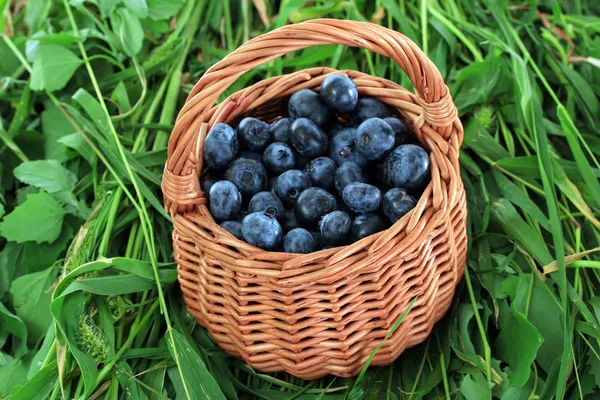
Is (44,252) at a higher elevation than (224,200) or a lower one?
lower

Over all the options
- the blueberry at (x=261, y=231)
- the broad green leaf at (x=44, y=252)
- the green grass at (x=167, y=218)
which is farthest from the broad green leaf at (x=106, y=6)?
the blueberry at (x=261, y=231)

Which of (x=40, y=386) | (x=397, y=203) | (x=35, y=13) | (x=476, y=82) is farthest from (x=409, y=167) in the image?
(x=35, y=13)

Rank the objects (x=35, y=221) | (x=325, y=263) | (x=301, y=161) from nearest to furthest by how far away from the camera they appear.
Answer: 1. (x=325, y=263)
2. (x=301, y=161)
3. (x=35, y=221)

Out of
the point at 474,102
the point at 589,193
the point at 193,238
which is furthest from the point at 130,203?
the point at 589,193

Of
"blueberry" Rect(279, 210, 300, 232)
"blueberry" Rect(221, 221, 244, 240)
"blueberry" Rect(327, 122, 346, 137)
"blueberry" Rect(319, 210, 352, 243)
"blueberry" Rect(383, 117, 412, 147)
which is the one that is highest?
"blueberry" Rect(383, 117, 412, 147)

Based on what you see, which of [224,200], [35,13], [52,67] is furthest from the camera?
[35,13]

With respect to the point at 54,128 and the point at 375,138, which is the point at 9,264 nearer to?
the point at 54,128

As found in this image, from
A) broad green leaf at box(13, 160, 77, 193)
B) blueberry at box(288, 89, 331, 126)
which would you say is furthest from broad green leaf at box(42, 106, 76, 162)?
blueberry at box(288, 89, 331, 126)

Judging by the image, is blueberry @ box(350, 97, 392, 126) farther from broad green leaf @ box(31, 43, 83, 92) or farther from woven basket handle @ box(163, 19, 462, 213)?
broad green leaf @ box(31, 43, 83, 92)
